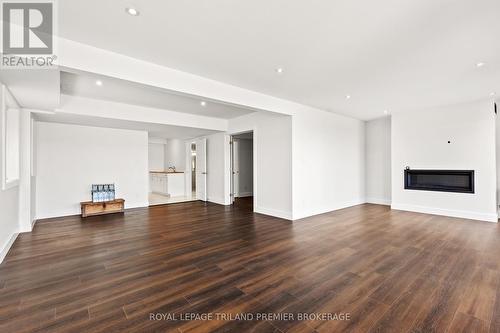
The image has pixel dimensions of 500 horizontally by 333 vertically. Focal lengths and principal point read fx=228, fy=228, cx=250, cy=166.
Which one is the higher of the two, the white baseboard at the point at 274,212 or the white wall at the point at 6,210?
the white wall at the point at 6,210

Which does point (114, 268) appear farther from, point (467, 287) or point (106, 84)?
point (467, 287)

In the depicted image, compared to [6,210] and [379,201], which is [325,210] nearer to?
[379,201]

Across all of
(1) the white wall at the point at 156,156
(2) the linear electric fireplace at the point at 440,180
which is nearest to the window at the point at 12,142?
(1) the white wall at the point at 156,156

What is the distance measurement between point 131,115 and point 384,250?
5.56 meters

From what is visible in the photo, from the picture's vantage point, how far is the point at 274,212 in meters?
5.45

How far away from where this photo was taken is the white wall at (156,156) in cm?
1047

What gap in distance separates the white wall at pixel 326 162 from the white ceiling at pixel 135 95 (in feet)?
5.86

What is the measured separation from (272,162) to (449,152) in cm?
419

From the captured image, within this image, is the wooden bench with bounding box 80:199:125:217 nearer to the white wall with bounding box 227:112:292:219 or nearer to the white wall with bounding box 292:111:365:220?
the white wall with bounding box 227:112:292:219

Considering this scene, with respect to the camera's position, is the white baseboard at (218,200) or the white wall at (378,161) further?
the white baseboard at (218,200)

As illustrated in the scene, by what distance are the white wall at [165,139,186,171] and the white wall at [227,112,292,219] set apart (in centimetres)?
467

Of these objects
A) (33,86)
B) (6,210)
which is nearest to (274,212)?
(6,210)

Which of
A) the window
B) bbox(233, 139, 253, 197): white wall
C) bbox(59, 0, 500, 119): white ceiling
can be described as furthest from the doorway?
the window

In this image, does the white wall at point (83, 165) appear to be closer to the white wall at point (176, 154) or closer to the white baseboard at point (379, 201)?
the white wall at point (176, 154)
